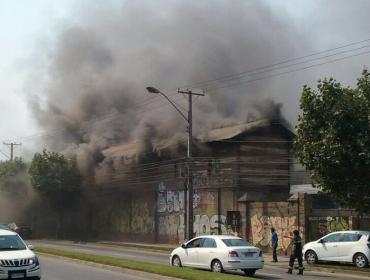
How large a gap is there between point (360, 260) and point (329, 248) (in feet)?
5.31

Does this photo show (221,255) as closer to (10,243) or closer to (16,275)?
(10,243)

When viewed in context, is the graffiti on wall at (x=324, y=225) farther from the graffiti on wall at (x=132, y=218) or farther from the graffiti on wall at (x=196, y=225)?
the graffiti on wall at (x=132, y=218)

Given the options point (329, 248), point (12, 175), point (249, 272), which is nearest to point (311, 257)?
point (329, 248)

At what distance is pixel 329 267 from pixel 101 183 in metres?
30.9

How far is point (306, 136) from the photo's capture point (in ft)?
61.0

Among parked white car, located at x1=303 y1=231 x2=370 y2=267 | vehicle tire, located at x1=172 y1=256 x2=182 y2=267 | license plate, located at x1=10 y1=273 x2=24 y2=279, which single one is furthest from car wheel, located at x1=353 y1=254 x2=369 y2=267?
license plate, located at x1=10 y1=273 x2=24 y2=279

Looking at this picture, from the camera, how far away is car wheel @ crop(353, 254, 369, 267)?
19797mm

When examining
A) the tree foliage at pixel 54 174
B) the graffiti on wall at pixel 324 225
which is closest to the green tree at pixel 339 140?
the graffiti on wall at pixel 324 225

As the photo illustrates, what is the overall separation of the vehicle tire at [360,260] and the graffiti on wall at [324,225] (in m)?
6.53

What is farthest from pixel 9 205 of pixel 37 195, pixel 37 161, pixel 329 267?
pixel 329 267

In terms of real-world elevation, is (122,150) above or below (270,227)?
above

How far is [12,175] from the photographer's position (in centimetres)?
5722

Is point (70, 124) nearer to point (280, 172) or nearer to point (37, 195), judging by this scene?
point (37, 195)

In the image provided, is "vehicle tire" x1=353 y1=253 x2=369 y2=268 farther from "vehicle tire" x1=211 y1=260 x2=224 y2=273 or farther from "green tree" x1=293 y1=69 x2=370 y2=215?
"vehicle tire" x1=211 y1=260 x2=224 y2=273
